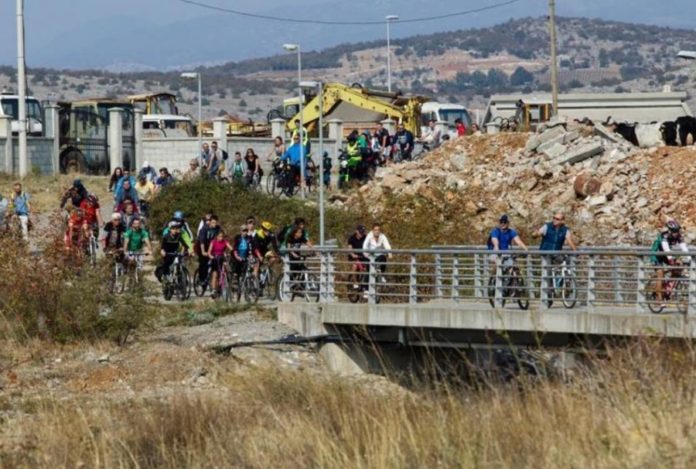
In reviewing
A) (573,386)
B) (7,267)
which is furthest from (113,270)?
(573,386)

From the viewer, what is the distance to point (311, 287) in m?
31.2

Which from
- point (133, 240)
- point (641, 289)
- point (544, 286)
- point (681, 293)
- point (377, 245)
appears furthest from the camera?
point (133, 240)

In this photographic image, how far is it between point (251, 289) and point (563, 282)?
723 cm

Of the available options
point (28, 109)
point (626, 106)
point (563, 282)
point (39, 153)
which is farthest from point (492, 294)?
point (626, 106)

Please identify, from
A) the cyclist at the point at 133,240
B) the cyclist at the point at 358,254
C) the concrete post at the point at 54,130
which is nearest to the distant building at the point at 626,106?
the concrete post at the point at 54,130

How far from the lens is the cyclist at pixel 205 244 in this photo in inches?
1316

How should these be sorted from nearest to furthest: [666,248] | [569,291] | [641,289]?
[641,289] < [666,248] < [569,291]

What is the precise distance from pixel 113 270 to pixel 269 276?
10.9 feet

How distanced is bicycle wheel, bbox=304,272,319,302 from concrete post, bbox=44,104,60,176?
78.6 ft

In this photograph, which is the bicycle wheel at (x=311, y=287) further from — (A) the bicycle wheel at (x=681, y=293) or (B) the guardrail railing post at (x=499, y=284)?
(A) the bicycle wheel at (x=681, y=293)

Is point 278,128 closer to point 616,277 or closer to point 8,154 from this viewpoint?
point 8,154

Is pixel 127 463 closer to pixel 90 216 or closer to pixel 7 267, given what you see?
pixel 7 267

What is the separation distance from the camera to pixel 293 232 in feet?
108

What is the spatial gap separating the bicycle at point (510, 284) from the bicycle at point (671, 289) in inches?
72.8
